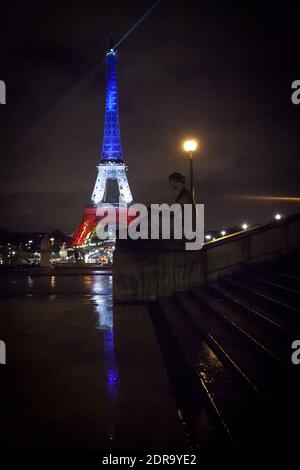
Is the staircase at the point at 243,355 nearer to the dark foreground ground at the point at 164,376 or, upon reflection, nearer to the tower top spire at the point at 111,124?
the dark foreground ground at the point at 164,376

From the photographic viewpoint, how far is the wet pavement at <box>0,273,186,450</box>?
347 cm

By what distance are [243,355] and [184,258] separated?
241 inches

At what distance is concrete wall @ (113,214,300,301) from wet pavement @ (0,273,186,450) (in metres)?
2.40

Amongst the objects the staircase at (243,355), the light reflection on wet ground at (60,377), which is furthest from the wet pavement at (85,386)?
the staircase at (243,355)

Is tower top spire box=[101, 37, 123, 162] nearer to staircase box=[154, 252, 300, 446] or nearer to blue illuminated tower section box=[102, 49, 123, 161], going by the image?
blue illuminated tower section box=[102, 49, 123, 161]

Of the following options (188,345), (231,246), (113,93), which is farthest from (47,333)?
(113,93)

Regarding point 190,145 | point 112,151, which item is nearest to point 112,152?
point 112,151

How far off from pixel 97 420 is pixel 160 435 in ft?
2.15

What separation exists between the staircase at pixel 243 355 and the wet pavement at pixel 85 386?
33 cm

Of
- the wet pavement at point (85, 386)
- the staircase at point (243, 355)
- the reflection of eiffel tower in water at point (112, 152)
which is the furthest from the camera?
the reflection of eiffel tower in water at point (112, 152)

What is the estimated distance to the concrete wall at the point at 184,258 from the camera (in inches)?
408

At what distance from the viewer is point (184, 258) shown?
35.7 feet

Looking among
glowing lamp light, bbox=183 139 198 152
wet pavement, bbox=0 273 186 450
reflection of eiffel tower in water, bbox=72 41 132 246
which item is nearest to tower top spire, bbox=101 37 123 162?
reflection of eiffel tower in water, bbox=72 41 132 246

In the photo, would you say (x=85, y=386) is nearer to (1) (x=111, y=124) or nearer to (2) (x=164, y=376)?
(2) (x=164, y=376)
